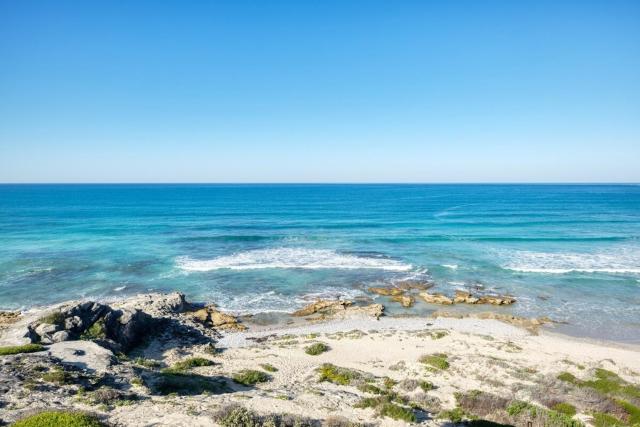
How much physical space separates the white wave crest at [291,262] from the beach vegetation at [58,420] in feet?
96.1

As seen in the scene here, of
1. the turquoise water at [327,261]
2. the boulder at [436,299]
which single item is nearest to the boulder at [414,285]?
the turquoise water at [327,261]

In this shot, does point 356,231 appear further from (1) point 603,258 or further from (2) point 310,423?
(2) point 310,423

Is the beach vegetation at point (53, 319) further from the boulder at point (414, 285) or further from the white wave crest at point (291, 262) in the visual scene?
the boulder at point (414, 285)

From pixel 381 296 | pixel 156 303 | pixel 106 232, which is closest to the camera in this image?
pixel 156 303

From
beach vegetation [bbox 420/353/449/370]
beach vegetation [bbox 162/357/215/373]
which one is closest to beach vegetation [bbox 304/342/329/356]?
beach vegetation [bbox 162/357/215/373]

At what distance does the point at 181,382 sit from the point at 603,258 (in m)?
46.6

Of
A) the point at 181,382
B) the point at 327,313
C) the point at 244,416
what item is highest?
the point at 244,416

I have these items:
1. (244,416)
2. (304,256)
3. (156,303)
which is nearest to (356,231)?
(304,256)

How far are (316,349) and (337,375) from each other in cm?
407

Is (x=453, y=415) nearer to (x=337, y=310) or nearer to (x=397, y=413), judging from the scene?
(x=397, y=413)

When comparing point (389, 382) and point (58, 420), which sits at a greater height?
Answer: point (58, 420)

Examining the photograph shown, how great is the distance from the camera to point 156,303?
2664 centimetres

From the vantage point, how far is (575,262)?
40.1m

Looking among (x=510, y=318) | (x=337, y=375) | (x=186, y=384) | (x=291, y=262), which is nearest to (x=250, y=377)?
(x=186, y=384)
